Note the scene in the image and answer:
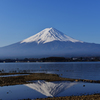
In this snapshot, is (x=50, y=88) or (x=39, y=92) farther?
(x=50, y=88)

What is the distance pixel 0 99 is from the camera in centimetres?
2150

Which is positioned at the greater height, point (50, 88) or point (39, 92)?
point (39, 92)

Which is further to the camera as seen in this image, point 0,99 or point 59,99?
point 0,99

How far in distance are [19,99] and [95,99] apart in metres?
9.07

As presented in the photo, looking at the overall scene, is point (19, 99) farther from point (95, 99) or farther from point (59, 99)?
point (95, 99)

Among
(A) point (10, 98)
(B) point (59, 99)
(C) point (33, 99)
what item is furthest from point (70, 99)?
(A) point (10, 98)

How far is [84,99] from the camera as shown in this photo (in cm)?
1866

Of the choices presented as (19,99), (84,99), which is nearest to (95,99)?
(84,99)

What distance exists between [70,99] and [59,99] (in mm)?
1250

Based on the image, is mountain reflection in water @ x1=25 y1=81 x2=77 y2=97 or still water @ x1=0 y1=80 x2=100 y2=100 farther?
mountain reflection in water @ x1=25 y1=81 x2=77 y2=97

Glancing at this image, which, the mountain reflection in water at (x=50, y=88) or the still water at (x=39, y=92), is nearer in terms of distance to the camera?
the still water at (x=39, y=92)

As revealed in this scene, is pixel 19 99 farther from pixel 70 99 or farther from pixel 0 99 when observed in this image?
pixel 70 99

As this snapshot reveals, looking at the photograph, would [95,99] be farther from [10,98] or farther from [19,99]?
[10,98]

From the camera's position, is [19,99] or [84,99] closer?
[84,99]
